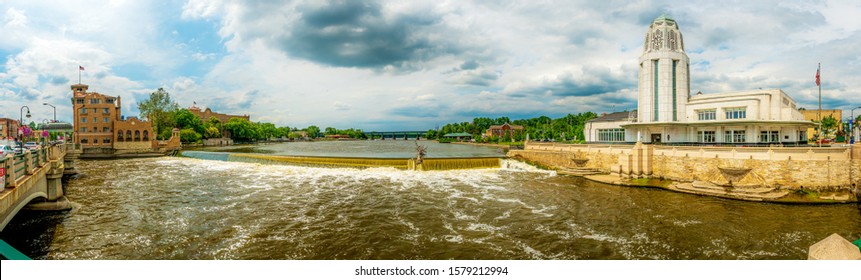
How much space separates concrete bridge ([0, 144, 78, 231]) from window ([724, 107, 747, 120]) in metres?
48.5

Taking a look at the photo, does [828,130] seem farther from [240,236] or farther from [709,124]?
[240,236]

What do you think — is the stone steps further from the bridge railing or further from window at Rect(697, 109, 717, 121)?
the bridge railing

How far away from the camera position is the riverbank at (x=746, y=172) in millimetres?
19125

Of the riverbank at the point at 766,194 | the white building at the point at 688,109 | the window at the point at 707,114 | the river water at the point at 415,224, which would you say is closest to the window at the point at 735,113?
the white building at the point at 688,109

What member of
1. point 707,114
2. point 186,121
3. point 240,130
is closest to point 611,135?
point 707,114

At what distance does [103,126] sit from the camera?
62.5m

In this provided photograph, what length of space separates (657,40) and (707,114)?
906cm

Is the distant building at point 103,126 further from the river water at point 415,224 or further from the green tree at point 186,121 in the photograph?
the river water at point 415,224

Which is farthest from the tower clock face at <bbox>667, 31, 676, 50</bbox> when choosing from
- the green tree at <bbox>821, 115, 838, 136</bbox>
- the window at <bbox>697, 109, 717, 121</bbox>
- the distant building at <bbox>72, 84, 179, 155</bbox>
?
the distant building at <bbox>72, 84, 179, 155</bbox>

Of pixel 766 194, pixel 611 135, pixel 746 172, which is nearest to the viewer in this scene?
pixel 766 194

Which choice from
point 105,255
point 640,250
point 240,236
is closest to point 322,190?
point 240,236

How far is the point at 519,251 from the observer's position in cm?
1105

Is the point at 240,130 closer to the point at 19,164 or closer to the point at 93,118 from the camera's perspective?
the point at 93,118

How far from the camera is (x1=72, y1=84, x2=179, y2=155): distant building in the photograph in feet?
201
